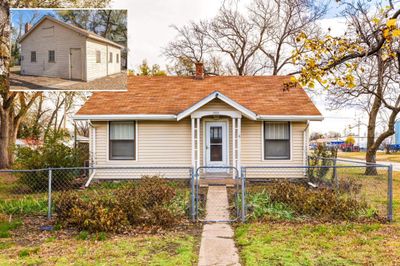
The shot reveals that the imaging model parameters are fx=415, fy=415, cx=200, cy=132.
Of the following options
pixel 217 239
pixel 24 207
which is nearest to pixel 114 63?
pixel 24 207

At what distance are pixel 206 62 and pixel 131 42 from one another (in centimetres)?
1211

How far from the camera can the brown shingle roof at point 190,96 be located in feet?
51.7

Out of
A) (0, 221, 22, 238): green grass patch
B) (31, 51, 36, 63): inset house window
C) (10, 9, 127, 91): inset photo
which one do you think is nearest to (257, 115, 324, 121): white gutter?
(10, 9, 127, 91): inset photo

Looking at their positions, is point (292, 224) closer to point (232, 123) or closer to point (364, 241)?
point (364, 241)

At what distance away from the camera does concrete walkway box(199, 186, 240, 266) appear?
259 inches

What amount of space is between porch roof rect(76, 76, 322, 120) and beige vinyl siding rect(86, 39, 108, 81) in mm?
4177

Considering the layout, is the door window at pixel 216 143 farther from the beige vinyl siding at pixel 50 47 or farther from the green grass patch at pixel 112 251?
the green grass patch at pixel 112 251

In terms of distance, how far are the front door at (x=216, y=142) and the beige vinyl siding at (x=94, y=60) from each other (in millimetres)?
5629

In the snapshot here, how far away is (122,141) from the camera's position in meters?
15.8

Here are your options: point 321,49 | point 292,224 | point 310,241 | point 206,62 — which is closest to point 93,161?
point 292,224

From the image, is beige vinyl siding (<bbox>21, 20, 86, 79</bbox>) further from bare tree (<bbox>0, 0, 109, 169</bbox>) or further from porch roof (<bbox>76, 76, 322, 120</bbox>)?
bare tree (<bbox>0, 0, 109, 169</bbox>)

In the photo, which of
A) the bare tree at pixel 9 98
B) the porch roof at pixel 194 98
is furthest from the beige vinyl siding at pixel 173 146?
the bare tree at pixel 9 98

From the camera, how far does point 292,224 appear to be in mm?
8914

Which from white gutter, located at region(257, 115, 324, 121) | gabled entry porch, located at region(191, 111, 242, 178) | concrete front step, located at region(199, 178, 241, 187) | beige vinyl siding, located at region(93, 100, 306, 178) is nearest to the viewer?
concrete front step, located at region(199, 178, 241, 187)
